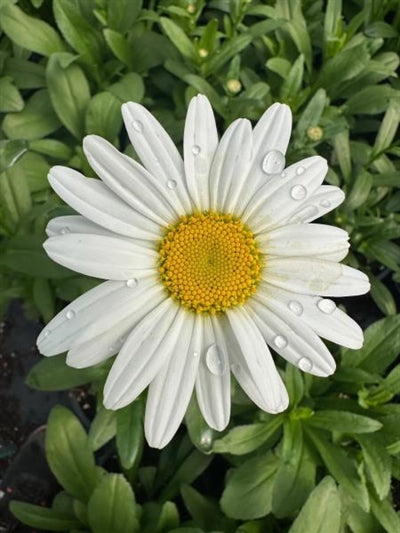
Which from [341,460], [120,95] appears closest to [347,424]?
[341,460]

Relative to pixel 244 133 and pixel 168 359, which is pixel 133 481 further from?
pixel 244 133


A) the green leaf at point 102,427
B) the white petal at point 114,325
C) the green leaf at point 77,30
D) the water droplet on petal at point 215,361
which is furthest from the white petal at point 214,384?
the green leaf at point 77,30

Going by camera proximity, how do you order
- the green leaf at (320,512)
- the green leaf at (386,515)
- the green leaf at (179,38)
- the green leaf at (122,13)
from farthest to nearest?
the green leaf at (122,13) < the green leaf at (179,38) < the green leaf at (386,515) < the green leaf at (320,512)

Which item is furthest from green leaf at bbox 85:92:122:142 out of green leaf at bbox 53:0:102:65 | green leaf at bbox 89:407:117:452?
green leaf at bbox 89:407:117:452

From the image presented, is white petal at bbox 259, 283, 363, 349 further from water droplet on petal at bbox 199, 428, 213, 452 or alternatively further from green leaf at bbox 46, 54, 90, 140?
green leaf at bbox 46, 54, 90, 140

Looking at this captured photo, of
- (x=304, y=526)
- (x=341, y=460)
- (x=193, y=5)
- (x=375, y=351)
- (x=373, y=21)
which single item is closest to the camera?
(x=304, y=526)

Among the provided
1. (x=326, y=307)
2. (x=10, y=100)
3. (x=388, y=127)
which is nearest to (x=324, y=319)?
(x=326, y=307)

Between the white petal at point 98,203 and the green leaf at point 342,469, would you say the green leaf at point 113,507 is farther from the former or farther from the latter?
the white petal at point 98,203
